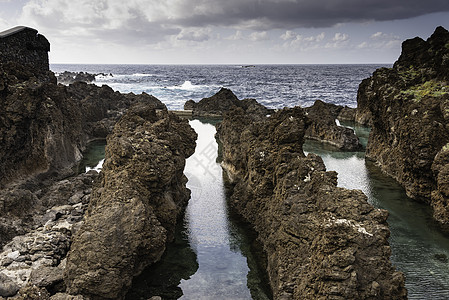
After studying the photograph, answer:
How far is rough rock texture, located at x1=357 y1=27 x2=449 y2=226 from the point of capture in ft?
52.5

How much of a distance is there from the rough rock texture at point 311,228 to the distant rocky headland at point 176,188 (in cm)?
3

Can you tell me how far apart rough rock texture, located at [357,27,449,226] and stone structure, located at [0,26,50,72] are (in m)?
20.0

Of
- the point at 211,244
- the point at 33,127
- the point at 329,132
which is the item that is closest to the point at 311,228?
the point at 211,244

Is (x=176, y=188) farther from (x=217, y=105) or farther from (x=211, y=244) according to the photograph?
(x=217, y=105)

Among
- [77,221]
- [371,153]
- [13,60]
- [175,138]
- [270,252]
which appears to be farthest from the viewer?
[371,153]

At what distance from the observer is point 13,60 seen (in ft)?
61.3

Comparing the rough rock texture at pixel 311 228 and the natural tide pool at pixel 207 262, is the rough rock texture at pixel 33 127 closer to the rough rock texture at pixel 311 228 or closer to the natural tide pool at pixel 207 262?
the natural tide pool at pixel 207 262

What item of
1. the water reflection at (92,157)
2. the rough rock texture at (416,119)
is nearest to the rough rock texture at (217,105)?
the water reflection at (92,157)

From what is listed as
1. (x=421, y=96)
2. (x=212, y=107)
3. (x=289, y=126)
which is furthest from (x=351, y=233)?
(x=212, y=107)

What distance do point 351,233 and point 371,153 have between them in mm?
18936

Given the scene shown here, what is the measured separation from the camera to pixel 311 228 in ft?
29.0

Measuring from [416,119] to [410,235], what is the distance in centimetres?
661

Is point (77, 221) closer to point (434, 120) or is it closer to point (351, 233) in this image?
point (351, 233)

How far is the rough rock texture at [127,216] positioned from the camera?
27.6 feet
